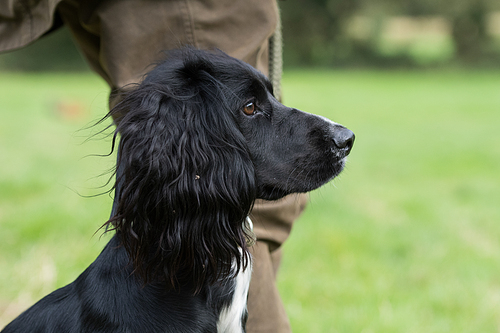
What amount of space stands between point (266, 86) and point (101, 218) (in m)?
2.65

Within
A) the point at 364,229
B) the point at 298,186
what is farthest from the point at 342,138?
the point at 364,229

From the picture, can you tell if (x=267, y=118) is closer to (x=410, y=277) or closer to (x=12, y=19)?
(x=12, y=19)

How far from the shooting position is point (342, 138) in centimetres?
220

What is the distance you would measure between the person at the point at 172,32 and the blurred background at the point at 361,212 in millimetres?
497

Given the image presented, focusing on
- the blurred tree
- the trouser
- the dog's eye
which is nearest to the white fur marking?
the trouser

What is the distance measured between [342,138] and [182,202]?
30.0 inches

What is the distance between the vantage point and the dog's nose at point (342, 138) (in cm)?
219

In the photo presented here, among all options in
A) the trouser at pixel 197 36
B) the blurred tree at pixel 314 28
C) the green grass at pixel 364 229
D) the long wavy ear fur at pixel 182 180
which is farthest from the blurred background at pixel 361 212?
the blurred tree at pixel 314 28

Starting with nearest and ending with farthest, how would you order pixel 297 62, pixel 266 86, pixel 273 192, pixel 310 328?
1. pixel 273 192
2. pixel 266 86
3. pixel 310 328
4. pixel 297 62

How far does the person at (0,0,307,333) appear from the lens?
2.28 metres

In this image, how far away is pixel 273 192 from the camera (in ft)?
7.14

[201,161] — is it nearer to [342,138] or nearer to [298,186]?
[298,186]

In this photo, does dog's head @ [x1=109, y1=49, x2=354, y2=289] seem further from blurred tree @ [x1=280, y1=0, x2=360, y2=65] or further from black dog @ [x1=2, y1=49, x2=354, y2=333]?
blurred tree @ [x1=280, y1=0, x2=360, y2=65]

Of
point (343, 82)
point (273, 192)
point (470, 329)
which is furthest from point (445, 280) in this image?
point (343, 82)
